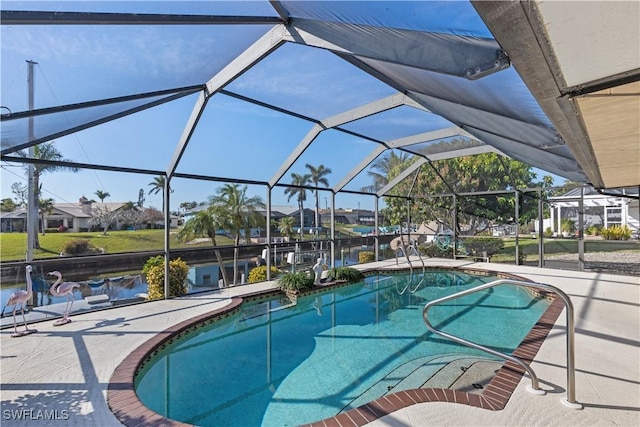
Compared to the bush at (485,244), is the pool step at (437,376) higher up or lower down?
lower down

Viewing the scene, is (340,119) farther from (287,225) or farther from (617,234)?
(287,225)

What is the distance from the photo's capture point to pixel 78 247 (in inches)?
802

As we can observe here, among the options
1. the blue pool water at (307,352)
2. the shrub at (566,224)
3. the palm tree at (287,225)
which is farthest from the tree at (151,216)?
the shrub at (566,224)

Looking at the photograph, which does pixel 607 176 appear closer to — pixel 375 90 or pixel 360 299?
pixel 375 90

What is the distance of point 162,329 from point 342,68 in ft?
16.1

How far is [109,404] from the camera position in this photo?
118 inches

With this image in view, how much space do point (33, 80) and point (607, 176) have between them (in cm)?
826

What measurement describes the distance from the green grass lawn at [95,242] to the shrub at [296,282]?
38.7ft

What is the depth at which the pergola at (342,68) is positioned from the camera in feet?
4.36

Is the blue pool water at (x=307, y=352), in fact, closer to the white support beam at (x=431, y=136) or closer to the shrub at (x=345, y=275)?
the shrub at (x=345, y=275)

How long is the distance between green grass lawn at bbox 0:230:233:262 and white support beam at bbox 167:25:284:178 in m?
13.0

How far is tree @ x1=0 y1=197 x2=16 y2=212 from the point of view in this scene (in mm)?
19133

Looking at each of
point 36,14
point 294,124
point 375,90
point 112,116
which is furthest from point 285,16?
point 294,124

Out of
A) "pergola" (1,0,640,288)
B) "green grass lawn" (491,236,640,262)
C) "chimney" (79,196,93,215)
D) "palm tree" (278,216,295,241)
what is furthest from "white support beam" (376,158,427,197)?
"chimney" (79,196,93,215)
